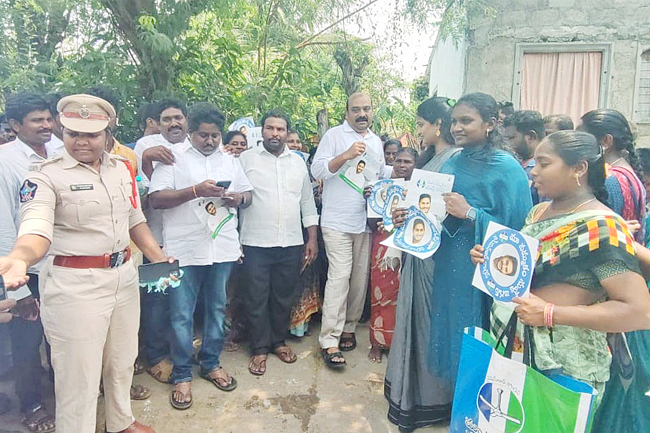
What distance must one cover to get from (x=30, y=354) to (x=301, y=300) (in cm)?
210

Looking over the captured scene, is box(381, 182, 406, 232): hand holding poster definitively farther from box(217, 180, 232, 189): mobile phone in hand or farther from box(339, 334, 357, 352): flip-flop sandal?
box(339, 334, 357, 352): flip-flop sandal

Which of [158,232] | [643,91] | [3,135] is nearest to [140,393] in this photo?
[158,232]

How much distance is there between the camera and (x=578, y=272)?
1.78m

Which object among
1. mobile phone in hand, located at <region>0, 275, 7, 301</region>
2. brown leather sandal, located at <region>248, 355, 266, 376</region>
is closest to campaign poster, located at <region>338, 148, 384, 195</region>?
brown leather sandal, located at <region>248, 355, 266, 376</region>

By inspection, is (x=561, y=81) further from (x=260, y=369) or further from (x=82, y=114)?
(x=82, y=114)

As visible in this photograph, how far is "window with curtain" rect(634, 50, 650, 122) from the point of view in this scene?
6.67 m

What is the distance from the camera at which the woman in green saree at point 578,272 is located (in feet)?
5.52

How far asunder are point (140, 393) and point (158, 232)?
3.74 feet

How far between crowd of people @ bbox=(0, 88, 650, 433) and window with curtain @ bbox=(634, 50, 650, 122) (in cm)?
362

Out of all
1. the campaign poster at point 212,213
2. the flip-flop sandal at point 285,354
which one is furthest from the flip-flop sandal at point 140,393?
the campaign poster at point 212,213

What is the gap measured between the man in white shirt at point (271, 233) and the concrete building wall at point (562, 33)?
4377 millimetres

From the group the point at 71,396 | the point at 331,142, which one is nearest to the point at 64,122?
the point at 71,396

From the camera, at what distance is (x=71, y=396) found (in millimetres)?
2385

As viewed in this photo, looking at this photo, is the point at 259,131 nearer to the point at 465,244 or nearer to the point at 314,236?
the point at 314,236
